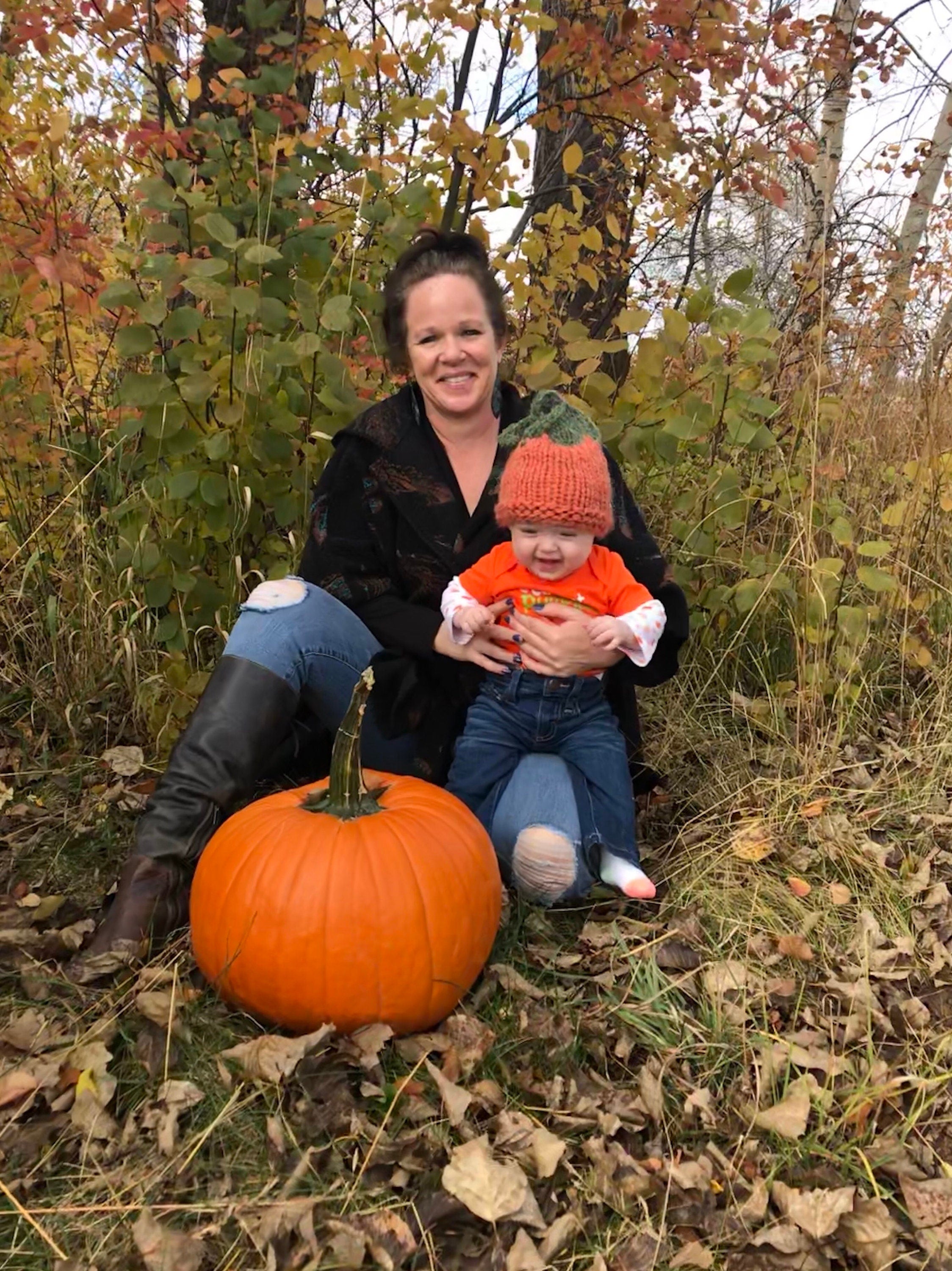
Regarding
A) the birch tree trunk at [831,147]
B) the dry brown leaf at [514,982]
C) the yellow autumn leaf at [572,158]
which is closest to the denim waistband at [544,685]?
the dry brown leaf at [514,982]

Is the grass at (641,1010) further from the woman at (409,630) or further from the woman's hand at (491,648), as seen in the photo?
the woman's hand at (491,648)

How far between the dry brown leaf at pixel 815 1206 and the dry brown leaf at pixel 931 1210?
0.09 meters

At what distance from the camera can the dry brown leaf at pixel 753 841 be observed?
7.10 ft

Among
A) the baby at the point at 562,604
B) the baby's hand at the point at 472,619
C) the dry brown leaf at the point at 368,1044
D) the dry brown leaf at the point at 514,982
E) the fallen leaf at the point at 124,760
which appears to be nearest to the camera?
the dry brown leaf at the point at 368,1044

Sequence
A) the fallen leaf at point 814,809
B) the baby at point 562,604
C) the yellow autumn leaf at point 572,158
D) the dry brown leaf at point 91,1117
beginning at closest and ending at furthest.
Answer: the dry brown leaf at point 91,1117
the baby at point 562,604
the fallen leaf at point 814,809
the yellow autumn leaf at point 572,158

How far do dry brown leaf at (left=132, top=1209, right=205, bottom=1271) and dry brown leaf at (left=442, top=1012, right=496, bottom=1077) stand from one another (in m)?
0.52

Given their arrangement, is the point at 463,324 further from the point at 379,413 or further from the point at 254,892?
the point at 254,892

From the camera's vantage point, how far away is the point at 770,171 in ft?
11.2

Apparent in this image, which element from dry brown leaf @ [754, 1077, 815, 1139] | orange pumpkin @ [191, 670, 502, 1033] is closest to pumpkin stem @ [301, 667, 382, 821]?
orange pumpkin @ [191, 670, 502, 1033]

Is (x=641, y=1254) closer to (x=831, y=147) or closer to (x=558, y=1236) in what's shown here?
(x=558, y=1236)

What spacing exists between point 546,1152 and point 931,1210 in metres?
0.58

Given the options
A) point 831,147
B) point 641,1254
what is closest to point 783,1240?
point 641,1254

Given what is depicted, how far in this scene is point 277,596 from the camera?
2.19 meters

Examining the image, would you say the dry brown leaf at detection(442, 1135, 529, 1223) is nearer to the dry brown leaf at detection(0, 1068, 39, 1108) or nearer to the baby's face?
the dry brown leaf at detection(0, 1068, 39, 1108)
